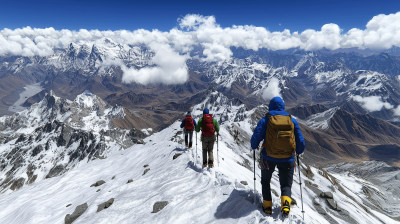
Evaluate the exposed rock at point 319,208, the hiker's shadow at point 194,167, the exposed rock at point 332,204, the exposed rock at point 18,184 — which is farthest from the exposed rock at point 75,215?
the exposed rock at point 18,184

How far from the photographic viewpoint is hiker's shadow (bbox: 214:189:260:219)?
11.2m

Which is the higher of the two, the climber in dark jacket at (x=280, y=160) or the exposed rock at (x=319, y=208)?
the climber in dark jacket at (x=280, y=160)

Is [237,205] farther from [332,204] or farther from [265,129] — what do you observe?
[332,204]

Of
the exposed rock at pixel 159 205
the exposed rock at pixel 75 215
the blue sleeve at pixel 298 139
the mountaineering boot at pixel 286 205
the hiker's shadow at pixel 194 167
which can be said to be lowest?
the exposed rock at pixel 75 215

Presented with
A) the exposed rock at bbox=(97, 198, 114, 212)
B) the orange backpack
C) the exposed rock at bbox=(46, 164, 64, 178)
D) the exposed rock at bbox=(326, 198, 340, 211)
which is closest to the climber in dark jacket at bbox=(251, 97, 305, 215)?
the orange backpack

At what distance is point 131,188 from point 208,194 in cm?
892

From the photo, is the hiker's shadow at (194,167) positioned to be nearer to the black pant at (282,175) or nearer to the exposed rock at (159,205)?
the exposed rock at (159,205)

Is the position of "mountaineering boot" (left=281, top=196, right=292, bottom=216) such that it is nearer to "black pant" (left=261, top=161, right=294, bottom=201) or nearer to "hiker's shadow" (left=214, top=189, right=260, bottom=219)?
"black pant" (left=261, top=161, right=294, bottom=201)

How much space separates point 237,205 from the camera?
38.5ft

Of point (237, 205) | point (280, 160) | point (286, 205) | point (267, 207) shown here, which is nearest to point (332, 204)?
point (237, 205)

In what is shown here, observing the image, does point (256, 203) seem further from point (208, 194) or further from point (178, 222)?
point (178, 222)

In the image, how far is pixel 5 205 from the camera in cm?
3062

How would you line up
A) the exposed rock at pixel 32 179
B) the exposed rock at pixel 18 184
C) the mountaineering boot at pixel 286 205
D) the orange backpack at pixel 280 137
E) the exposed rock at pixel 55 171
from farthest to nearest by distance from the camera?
1. the exposed rock at pixel 55 171
2. the exposed rock at pixel 32 179
3. the exposed rock at pixel 18 184
4. the mountaineering boot at pixel 286 205
5. the orange backpack at pixel 280 137

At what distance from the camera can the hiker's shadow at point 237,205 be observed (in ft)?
36.7
